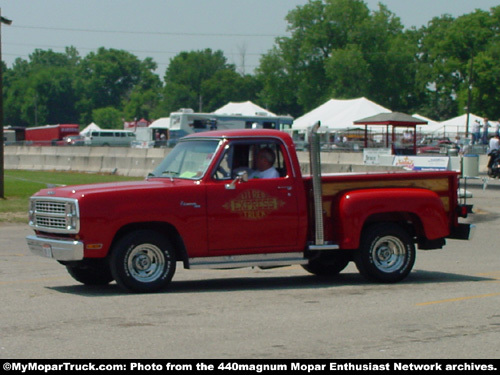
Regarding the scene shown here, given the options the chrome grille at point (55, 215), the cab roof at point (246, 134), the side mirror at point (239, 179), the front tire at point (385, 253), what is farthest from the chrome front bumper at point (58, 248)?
the front tire at point (385, 253)

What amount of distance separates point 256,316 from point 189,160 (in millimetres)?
2742

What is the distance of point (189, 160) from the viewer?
10.7 metres

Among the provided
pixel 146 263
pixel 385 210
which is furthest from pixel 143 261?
pixel 385 210

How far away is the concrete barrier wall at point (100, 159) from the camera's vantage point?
41.0m

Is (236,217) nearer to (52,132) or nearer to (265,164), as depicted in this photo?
(265,164)

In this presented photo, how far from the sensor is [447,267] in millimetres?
13164

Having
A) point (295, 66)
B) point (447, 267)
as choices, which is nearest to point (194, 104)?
point (295, 66)

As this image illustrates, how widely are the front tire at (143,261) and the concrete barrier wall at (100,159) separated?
2454 cm

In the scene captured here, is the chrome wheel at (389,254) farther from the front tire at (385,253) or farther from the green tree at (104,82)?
the green tree at (104,82)

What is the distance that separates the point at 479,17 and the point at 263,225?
354ft

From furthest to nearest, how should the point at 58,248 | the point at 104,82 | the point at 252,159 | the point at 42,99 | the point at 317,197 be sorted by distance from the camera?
the point at 104,82
the point at 42,99
the point at 252,159
the point at 317,197
the point at 58,248

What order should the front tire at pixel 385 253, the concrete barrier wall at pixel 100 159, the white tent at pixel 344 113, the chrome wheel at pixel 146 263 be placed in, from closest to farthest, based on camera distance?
the chrome wheel at pixel 146 263
the front tire at pixel 385 253
the concrete barrier wall at pixel 100 159
the white tent at pixel 344 113

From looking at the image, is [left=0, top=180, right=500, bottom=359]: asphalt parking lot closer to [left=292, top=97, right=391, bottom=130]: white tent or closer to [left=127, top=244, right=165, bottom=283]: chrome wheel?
[left=127, top=244, right=165, bottom=283]: chrome wheel

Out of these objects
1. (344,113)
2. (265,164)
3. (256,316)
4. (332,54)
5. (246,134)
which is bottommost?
(256,316)
